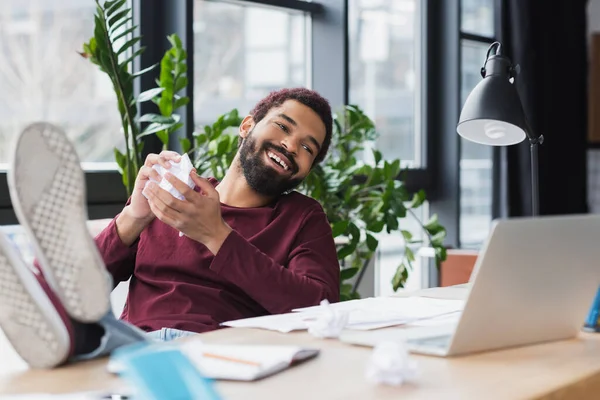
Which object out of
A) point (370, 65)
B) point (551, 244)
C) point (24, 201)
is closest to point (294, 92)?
point (551, 244)

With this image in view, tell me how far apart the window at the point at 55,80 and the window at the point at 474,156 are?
2.33 m

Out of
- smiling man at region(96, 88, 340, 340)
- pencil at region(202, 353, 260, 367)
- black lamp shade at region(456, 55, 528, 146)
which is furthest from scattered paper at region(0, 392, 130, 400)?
black lamp shade at region(456, 55, 528, 146)

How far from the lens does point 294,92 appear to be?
6.95 feet

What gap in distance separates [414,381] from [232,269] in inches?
27.5

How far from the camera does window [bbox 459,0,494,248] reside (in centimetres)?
492

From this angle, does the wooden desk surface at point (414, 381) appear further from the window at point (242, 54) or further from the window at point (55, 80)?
the window at point (242, 54)

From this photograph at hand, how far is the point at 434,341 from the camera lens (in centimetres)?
129

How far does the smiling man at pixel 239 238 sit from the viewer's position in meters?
1.73

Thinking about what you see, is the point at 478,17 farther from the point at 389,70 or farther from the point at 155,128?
the point at 155,128

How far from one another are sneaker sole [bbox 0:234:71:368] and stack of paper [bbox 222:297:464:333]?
1.29 feet

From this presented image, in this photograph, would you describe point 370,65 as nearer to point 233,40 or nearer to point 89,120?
point 233,40

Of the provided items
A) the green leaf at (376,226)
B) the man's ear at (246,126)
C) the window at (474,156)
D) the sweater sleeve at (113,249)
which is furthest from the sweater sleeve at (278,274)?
the window at (474,156)

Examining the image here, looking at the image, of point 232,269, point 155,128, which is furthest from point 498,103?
point 155,128

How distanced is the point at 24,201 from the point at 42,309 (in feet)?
0.43
